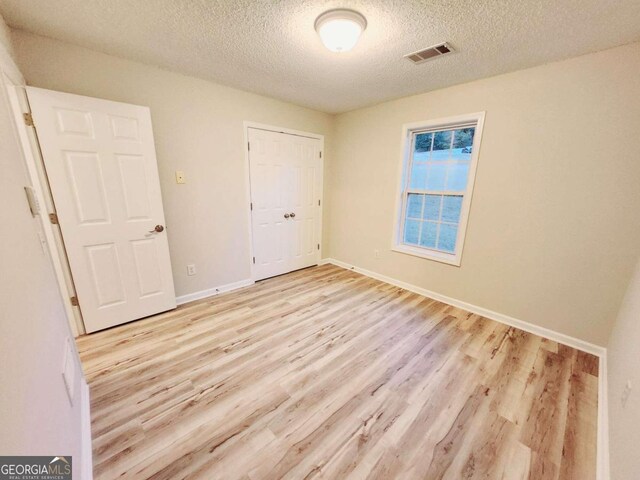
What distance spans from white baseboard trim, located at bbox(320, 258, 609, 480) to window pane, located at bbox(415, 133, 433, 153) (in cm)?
174

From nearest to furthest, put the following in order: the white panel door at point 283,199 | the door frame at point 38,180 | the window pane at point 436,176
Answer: the door frame at point 38,180, the window pane at point 436,176, the white panel door at point 283,199

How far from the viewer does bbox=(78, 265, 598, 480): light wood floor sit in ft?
4.09

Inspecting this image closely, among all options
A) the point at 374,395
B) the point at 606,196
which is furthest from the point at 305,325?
the point at 606,196

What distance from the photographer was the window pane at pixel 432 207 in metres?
3.03

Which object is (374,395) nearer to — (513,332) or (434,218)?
(513,332)

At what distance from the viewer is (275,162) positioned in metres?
3.29

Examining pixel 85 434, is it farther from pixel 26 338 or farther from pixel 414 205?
pixel 414 205

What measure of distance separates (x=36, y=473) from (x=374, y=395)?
1.55 m

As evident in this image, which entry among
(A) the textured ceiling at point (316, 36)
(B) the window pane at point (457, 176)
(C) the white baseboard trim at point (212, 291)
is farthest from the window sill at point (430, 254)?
(C) the white baseboard trim at point (212, 291)

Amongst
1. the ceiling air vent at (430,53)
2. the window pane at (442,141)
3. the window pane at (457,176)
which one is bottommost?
the window pane at (457,176)

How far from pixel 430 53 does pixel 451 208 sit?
1614mm

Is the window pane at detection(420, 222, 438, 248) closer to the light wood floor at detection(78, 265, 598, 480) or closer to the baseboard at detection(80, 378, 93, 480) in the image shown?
the light wood floor at detection(78, 265, 598, 480)

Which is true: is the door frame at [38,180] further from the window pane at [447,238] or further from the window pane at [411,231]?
the window pane at [447,238]

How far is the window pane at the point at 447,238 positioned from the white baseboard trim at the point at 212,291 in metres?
2.56
